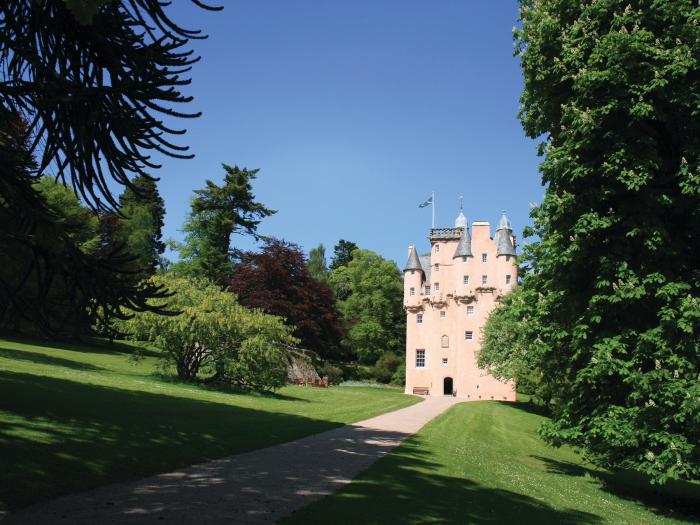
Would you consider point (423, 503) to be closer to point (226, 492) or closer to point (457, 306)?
point (226, 492)

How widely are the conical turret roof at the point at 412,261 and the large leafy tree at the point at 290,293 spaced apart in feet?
30.2

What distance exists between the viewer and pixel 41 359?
77.7ft

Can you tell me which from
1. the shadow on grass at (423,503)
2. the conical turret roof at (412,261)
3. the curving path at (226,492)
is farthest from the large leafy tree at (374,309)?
the shadow on grass at (423,503)

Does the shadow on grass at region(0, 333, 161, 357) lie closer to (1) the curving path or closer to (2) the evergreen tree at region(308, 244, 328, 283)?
(1) the curving path

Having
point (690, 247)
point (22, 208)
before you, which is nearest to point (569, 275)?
point (690, 247)

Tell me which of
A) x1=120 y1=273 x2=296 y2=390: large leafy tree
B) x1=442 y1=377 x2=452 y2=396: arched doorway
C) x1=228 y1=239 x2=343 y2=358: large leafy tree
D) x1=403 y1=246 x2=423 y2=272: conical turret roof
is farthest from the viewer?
x1=403 y1=246 x2=423 y2=272: conical turret roof

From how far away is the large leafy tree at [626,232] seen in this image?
9773mm

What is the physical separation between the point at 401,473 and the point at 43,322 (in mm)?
6351

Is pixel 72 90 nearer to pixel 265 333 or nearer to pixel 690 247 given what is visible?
pixel 690 247

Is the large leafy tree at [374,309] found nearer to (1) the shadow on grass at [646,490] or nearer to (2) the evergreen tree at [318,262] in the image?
(2) the evergreen tree at [318,262]

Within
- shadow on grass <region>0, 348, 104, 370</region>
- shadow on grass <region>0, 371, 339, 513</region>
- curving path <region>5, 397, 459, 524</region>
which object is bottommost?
curving path <region>5, 397, 459, 524</region>

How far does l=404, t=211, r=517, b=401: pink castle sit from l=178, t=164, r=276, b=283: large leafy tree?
18.7 metres

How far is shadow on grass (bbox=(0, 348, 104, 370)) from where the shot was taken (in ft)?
73.4

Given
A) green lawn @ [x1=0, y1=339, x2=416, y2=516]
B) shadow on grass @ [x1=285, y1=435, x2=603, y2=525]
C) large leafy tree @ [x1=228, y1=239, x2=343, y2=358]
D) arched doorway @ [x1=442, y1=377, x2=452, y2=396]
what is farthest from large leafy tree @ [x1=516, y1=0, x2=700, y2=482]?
arched doorway @ [x1=442, y1=377, x2=452, y2=396]
